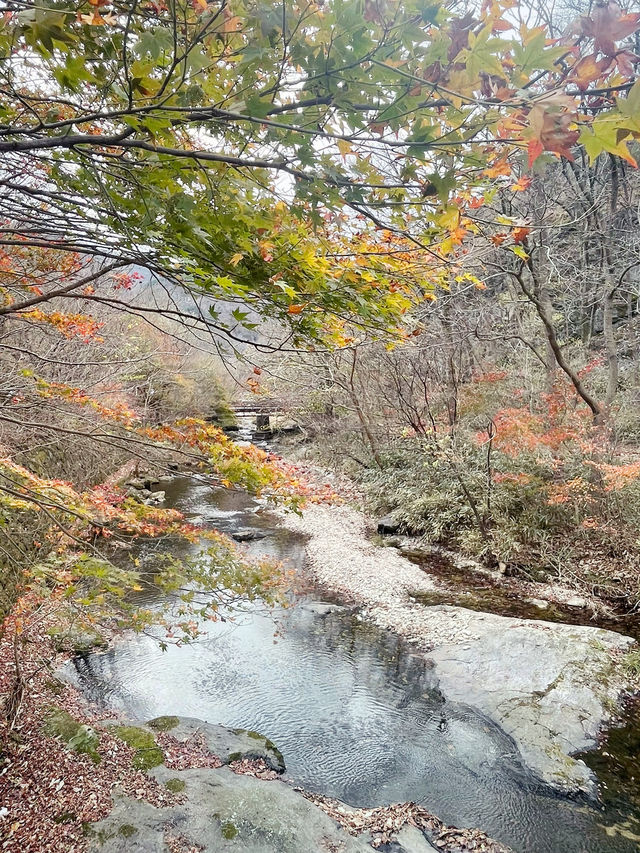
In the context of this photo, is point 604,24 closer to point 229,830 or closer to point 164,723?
point 229,830

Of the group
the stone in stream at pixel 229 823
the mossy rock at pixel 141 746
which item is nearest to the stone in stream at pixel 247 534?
the mossy rock at pixel 141 746

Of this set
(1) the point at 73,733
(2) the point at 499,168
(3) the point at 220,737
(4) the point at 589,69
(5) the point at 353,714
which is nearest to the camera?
(4) the point at 589,69

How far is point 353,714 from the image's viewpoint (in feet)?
19.6

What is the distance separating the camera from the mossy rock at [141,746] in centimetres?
475

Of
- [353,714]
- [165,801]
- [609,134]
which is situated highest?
[609,134]

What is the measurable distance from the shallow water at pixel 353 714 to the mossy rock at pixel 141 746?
32.8 inches

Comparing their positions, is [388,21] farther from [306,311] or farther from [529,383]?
[529,383]

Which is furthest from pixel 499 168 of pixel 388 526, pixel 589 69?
pixel 388 526

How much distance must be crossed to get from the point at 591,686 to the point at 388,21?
6.91 m

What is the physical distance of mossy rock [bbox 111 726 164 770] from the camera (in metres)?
4.75

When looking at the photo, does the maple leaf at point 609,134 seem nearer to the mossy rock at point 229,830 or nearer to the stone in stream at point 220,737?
the mossy rock at point 229,830

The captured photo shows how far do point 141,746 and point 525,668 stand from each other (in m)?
4.64

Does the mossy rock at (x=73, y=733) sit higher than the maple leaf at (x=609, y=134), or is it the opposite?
the maple leaf at (x=609, y=134)

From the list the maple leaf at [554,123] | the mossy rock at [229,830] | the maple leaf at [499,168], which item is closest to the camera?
the maple leaf at [554,123]
